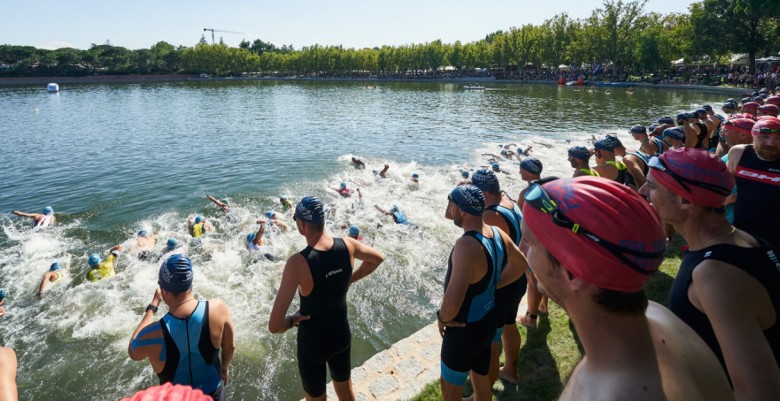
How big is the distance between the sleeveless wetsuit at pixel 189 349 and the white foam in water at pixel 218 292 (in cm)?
318

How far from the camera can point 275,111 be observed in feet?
146

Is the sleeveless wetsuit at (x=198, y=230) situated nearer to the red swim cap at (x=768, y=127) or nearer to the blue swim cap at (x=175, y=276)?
the blue swim cap at (x=175, y=276)

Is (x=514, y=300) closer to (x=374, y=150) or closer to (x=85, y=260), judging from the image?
(x=85, y=260)

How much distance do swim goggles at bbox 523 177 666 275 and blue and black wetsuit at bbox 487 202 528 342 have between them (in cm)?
318

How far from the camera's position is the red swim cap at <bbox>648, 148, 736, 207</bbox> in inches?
96.1

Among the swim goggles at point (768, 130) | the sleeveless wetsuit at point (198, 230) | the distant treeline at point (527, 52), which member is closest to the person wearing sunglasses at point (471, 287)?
the swim goggles at point (768, 130)

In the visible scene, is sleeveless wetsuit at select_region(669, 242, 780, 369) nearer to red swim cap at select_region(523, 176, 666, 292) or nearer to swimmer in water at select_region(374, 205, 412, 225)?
red swim cap at select_region(523, 176, 666, 292)

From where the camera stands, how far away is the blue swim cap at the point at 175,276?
11.8ft

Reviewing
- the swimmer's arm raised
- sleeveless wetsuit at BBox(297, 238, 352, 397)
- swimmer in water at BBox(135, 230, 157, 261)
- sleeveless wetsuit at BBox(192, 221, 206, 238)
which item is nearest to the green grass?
sleeveless wetsuit at BBox(297, 238, 352, 397)

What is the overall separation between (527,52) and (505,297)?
333 ft

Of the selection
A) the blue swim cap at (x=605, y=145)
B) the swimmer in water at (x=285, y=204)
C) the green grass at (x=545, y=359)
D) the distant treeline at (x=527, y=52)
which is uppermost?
the distant treeline at (x=527, y=52)

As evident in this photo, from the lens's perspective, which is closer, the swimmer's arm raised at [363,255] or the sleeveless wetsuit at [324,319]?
the sleeveless wetsuit at [324,319]

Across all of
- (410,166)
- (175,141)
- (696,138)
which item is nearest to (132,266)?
(410,166)

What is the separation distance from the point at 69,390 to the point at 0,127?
38761mm
